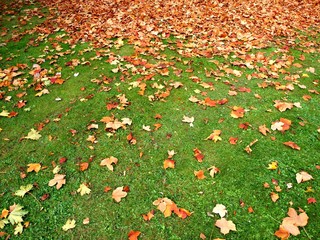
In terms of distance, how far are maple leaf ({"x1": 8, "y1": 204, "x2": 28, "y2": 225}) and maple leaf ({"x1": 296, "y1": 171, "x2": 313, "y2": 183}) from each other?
3329 mm

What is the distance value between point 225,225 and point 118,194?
1.30 metres

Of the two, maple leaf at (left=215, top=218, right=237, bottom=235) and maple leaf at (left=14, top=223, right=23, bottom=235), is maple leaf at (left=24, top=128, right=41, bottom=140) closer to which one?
maple leaf at (left=14, top=223, right=23, bottom=235)

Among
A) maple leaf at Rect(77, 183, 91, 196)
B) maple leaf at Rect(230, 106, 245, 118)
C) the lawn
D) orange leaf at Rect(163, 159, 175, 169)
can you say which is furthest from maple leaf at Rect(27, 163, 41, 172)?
maple leaf at Rect(230, 106, 245, 118)

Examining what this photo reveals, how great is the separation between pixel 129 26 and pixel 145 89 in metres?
3.07

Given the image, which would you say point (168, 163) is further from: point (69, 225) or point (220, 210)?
point (69, 225)

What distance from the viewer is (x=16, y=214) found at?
119 inches

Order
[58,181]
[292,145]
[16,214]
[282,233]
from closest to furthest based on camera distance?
[282,233]
[16,214]
[58,181]
[292,145]

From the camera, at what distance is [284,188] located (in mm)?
3158

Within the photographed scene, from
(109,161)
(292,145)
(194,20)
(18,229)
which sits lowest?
(18,229)

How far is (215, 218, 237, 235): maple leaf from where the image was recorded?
2.78 metres

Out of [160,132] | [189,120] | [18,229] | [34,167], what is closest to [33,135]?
[34,167]

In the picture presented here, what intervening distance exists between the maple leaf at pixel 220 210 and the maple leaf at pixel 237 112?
64.6 inches

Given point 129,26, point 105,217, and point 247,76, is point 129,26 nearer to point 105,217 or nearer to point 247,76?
point 247,76

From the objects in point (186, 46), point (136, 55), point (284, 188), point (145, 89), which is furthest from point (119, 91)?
point (284, 188)
